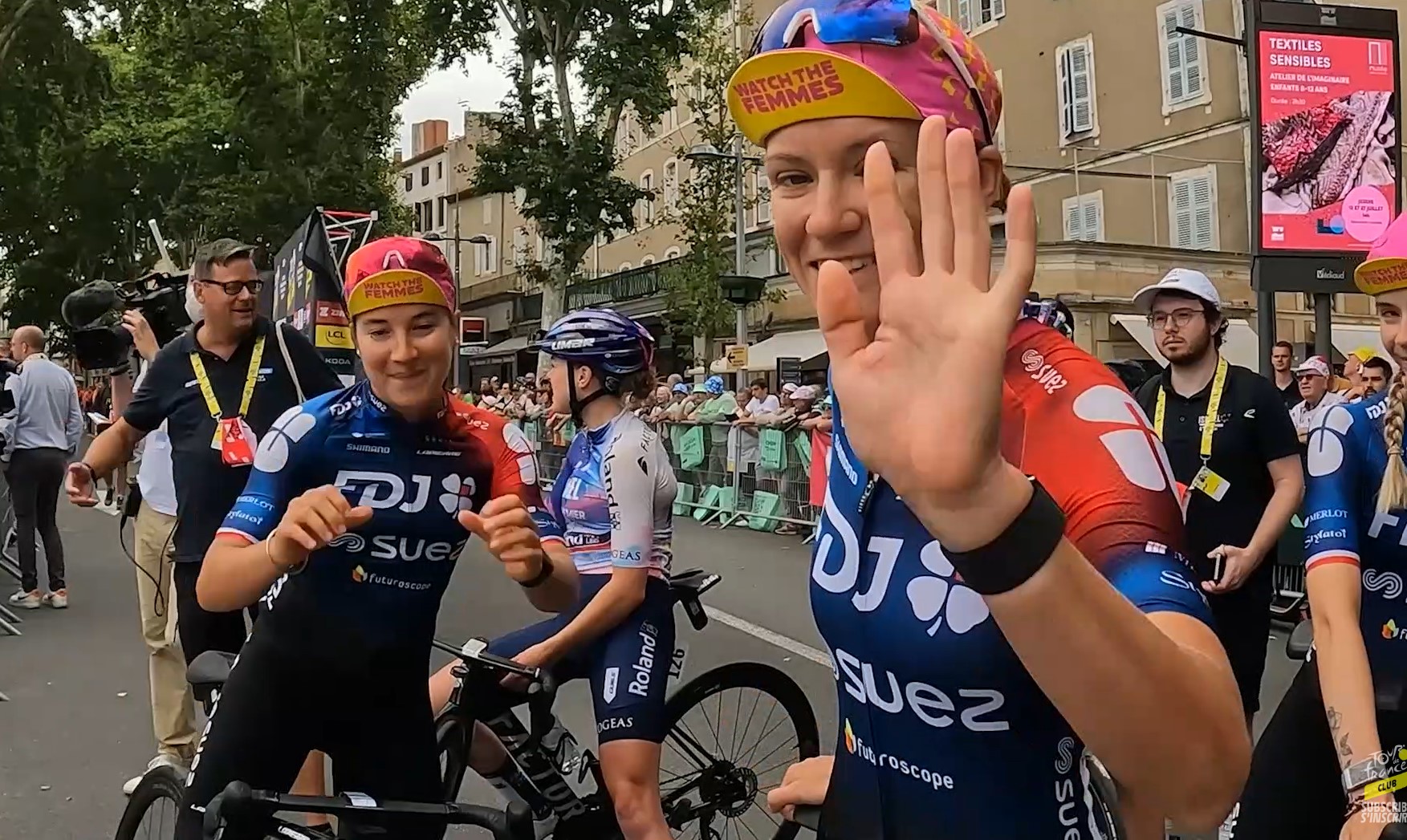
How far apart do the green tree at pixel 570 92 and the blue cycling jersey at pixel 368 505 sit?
21720mm

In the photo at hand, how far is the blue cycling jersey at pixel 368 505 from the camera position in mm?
2949

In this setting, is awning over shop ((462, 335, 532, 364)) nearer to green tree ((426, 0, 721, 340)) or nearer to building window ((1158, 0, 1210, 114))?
green tree ((426, 0, 721, 340))

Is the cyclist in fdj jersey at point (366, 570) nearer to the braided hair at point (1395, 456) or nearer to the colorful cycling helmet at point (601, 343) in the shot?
the colorful cycling helmet at point (601, 343)

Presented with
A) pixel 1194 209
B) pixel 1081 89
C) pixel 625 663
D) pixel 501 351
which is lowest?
pixel 625 663

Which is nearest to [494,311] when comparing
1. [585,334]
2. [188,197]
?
[188,197]

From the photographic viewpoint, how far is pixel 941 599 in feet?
4.63

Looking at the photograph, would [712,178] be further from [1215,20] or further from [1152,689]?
[1152,689]

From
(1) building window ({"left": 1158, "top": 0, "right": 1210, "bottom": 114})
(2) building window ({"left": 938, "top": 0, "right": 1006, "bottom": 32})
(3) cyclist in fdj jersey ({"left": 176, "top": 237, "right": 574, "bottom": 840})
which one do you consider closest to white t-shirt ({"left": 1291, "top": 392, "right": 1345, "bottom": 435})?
(3) cyclist in fdj jersey ({"left": 176, "top": 237, "right": 574, "bottom": 840})

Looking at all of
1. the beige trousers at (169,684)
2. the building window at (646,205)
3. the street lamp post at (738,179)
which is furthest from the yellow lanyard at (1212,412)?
the building window at (646,205)

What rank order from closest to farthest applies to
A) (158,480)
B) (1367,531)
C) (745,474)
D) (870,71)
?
(870,71), (1367,531), (158,480), (745,474)

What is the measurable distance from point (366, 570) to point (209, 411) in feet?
7.17

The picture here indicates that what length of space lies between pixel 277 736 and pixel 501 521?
2.80ft

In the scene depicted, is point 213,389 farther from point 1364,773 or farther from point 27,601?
point 27,601

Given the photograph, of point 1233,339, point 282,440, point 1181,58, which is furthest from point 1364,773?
point 1181,58
